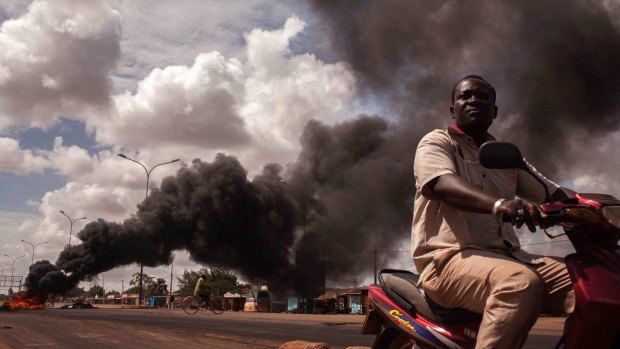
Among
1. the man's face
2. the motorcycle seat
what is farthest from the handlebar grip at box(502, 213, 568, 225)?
the man's face

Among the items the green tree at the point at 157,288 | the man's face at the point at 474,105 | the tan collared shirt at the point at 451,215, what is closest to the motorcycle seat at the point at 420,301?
the tan collared shirt at the point at 451,215

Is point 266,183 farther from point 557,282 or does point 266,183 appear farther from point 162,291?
point 557,282

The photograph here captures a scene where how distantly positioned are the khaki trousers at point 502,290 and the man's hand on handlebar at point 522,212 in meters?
0.22

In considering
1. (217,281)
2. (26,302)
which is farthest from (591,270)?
(217,281)

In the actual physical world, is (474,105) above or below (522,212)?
above

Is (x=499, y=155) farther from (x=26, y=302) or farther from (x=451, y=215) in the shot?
(x=26, y=302)

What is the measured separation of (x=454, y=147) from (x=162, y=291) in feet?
369

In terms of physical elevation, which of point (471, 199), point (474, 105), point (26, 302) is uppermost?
point (474, 105)

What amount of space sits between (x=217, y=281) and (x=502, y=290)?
78.7m

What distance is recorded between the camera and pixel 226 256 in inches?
2628

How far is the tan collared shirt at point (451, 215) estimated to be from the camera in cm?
261

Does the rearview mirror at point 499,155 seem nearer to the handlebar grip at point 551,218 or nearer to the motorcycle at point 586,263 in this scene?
the motorcycle at point 586,263

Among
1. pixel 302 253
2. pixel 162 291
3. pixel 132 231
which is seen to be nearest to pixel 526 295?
pixel 302 253

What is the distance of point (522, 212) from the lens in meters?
2.20
